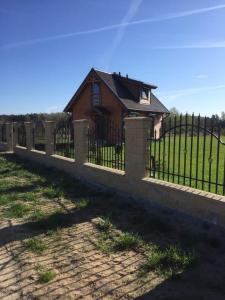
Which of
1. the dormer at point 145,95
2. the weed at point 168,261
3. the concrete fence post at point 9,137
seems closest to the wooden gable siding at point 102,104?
the dormer at point 145,95

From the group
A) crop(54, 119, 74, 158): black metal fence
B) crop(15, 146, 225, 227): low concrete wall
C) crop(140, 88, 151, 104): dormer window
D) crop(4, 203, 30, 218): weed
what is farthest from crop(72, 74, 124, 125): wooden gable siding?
crop(4, 203, 30, 218): weed

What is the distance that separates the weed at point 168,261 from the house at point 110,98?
19.4 m

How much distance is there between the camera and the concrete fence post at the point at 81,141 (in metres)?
8.68

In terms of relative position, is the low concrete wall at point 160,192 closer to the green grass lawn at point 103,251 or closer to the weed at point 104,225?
the green grass lawn at point 103,251

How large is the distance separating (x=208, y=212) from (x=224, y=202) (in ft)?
1.19

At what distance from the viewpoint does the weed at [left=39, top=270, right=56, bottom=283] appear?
3381 millimetres

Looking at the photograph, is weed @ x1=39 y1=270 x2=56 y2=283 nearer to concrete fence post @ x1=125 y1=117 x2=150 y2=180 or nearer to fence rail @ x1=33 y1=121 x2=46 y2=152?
concrete fence post @ x1=125 y1=117 x2=150 y2=180

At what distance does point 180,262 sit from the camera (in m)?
3.68

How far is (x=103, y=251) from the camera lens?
13.5 ft

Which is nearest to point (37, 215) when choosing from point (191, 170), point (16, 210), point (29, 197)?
point (16, 210)

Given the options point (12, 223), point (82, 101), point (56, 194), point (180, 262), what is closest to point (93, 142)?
point (56, 194)

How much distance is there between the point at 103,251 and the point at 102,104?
21.7m

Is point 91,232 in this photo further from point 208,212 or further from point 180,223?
point 208,212

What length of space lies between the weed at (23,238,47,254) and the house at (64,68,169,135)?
19.0 meters
